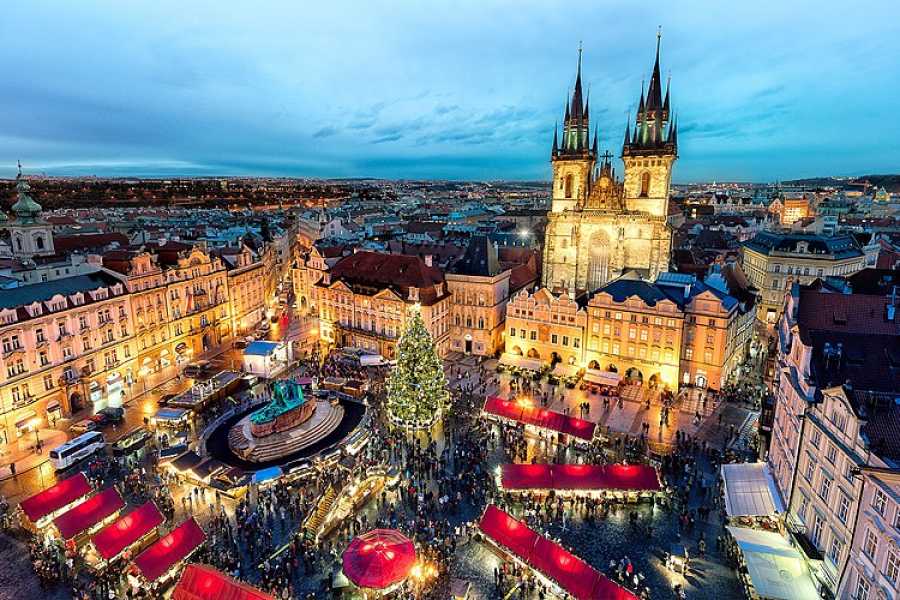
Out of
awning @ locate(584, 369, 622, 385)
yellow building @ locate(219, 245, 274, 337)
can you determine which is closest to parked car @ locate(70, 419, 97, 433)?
yellow building @ locate(219, 245, 274, 337)

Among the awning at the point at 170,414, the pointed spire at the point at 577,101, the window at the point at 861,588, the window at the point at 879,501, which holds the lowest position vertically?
the awning at the point at 170,414

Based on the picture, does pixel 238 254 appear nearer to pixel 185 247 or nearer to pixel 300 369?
pixel 185 247

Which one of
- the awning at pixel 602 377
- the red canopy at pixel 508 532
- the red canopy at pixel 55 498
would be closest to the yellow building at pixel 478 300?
the awning at pixel 602 377

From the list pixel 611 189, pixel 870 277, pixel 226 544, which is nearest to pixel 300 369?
pixel 226 544

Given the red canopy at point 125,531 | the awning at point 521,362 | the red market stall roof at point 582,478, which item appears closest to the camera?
the red canopy at point 125,531

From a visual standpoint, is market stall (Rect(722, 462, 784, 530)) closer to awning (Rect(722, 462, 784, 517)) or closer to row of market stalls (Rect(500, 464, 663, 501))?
awning (Rect(722, 462, 784, 517))

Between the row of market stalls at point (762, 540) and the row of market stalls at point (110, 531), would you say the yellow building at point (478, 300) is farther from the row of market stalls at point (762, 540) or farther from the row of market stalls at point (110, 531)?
the row of market stalls at point (110, 531)

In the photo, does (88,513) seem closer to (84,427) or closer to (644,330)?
(84,427)
